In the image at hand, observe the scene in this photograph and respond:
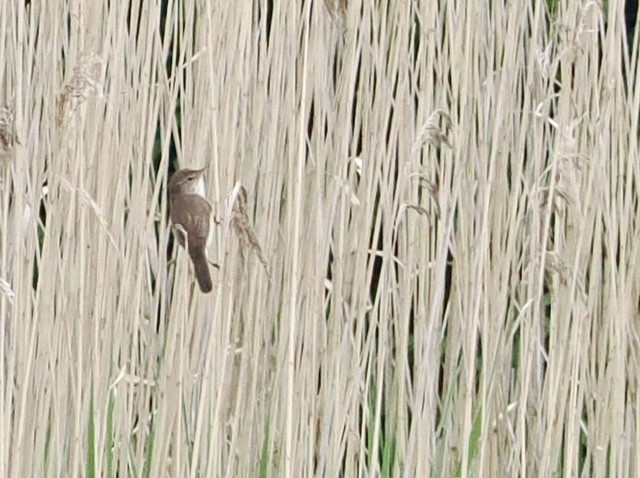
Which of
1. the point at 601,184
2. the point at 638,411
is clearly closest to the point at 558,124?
the point at 601,184

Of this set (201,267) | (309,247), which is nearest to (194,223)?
(201,267)

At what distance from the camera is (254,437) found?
56.2 inches

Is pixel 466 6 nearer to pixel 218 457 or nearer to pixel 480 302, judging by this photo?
pixel 480 302

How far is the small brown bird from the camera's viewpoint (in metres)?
1.20

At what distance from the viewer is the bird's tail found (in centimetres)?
120

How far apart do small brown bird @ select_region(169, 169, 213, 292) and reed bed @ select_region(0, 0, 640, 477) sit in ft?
0.14

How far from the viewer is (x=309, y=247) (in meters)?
1.37

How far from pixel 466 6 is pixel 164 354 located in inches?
20.5

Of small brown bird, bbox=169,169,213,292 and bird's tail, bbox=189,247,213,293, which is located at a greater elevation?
small brown bird, bbox=169,169,213,292

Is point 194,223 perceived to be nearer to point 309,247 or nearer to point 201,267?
point 201,267

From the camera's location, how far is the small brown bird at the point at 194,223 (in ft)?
3.95

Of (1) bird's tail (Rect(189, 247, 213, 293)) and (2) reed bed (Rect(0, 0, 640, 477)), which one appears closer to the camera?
(1) bird's tail (Rect(189, 247, 213, 293))

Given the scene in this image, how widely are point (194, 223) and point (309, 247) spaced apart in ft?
0.65

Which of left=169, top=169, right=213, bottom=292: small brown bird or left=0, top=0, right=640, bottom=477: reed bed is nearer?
left=169, top=169, right=213, bottom=292: small brown bird
